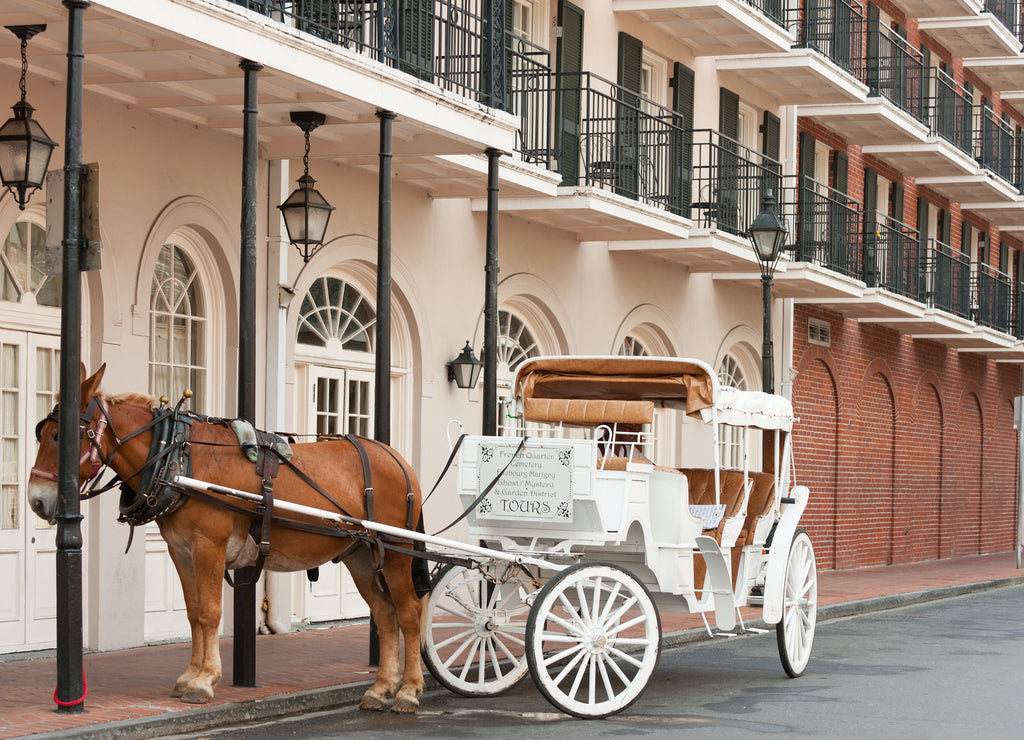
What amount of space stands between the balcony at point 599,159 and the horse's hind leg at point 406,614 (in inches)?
270

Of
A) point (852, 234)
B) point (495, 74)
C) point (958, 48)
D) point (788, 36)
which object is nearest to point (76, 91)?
point (495, 74)

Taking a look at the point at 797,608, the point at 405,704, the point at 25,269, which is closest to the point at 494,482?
the point at 405,704

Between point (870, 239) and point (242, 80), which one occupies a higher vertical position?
point (870, 239)

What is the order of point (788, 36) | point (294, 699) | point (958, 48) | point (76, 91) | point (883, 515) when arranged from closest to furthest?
point (76, 91) → point (294, 699) → point (788, 36) → point (883, 515) → point (958, 48)

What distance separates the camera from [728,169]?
20453 mm

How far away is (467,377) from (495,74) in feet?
12.2

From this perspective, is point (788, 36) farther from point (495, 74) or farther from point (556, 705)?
point (556, 705)

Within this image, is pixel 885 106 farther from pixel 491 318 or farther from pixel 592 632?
pixel 592 632

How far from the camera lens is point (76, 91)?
Answer: 28.0ft

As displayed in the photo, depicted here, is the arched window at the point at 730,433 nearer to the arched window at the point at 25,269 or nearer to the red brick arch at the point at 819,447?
the red brick arch at the point at 819,447

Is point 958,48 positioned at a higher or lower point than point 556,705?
higher

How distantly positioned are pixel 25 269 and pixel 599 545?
496 centimetres

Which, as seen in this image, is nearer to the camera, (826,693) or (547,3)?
(826,693)

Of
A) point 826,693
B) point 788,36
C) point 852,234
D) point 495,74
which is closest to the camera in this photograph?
point 826,693
